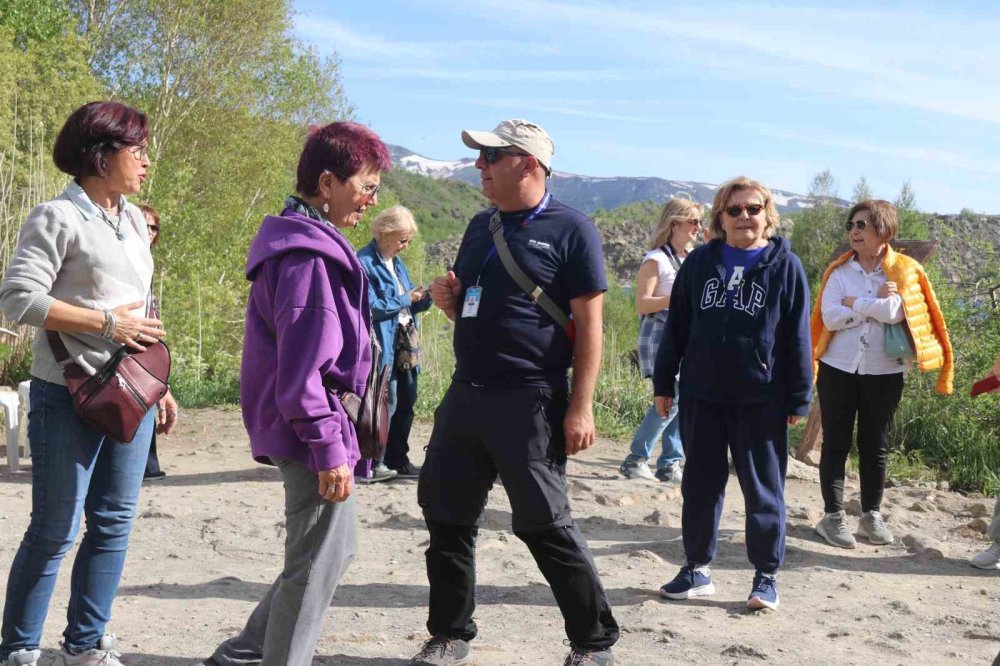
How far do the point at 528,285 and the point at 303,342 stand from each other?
979 millimetres

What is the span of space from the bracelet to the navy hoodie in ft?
8.06

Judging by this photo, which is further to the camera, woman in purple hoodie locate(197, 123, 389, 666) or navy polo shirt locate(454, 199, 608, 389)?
navy polo shirt locate(454, 199, 608, 389)

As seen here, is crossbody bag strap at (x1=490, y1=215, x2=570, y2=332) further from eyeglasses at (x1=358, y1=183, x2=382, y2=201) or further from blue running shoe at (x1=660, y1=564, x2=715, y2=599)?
blue running shoe at (x1=660, y1=564, x2=715, y2=599)

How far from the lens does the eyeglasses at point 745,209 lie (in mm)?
4766

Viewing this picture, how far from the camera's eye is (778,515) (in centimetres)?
481

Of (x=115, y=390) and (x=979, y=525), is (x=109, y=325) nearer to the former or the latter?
(x=115, y=390)

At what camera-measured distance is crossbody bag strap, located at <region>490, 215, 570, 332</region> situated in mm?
3695

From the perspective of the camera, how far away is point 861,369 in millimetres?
5988

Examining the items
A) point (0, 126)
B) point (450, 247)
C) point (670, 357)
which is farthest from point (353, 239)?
point (450, 247)

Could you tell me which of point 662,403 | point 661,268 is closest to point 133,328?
point 662,403

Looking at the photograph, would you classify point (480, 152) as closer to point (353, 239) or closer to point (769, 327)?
point (769, 327)

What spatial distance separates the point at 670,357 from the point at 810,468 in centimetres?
428

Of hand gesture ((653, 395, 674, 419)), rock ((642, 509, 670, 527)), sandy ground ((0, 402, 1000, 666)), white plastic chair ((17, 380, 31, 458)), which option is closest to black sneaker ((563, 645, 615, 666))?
sandy ground ((0, 402, 1000, 666))

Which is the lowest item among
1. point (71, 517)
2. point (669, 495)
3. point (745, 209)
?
point (669, 495)
